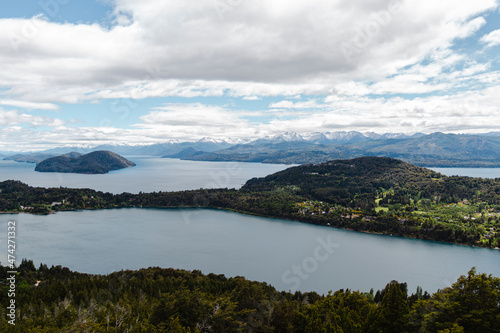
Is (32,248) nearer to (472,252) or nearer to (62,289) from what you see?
(62,289)

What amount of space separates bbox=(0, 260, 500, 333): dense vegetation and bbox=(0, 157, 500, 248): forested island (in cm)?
4026

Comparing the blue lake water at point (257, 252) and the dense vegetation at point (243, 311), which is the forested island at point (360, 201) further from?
the dense vegetation at point (243, 311)

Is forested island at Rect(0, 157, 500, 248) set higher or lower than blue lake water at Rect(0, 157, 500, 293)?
higher

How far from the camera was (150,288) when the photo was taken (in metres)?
31.3

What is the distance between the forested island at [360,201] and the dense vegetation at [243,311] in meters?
40.3

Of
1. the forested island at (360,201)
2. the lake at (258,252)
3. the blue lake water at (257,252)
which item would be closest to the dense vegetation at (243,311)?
the lake at (258,252)

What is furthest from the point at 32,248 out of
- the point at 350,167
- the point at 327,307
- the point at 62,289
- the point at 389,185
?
the point at 350,167

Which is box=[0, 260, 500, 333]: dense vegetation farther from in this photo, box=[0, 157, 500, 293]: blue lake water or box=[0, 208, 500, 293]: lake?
box=[0, 157, 500, 293]: blue lake water

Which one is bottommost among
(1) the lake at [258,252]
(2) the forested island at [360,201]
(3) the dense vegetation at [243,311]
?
(1) the lake at [258,252]

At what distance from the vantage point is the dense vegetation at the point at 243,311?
17469 millimetres

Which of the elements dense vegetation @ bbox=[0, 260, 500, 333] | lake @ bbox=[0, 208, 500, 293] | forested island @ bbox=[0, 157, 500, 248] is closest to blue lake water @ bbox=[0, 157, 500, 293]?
lake @ bbox=[0, 208, 500, 293]

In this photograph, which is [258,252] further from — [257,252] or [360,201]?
[360,201]

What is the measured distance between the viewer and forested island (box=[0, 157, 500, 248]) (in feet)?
216

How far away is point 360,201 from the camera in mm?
88688
